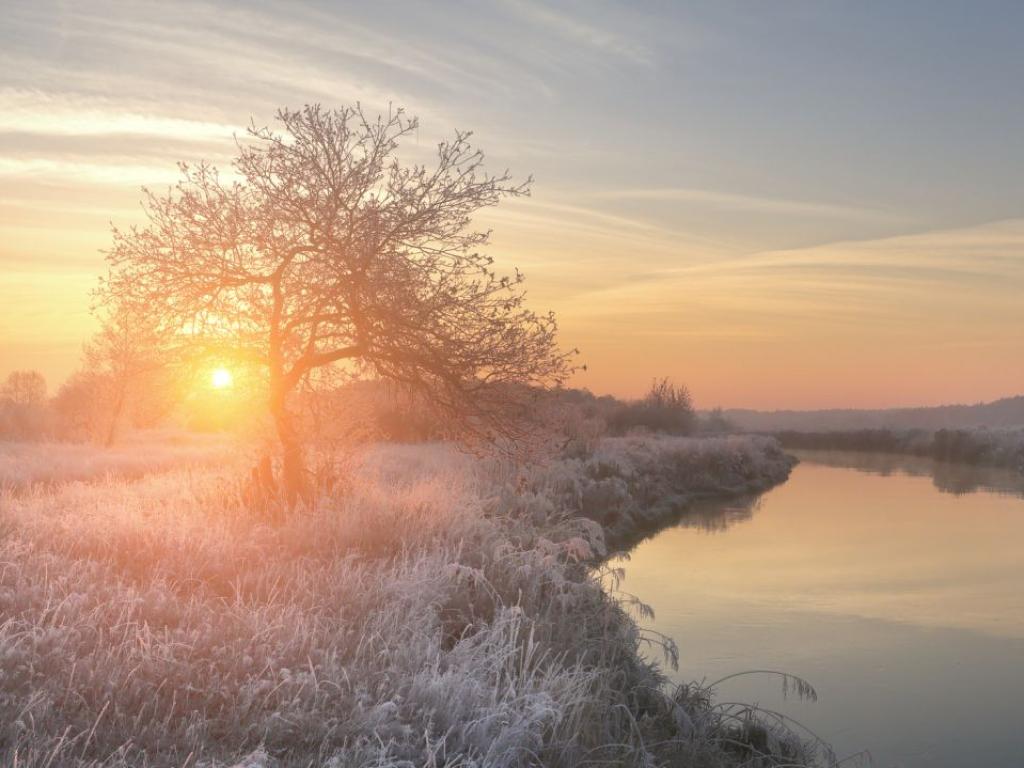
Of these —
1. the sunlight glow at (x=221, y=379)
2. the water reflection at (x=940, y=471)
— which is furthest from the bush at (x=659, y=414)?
the sunlight glow at (x=221, y=379)

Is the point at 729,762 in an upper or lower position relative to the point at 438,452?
lower

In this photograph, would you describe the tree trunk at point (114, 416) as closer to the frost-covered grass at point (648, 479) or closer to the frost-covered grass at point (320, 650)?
the frost-covered grass at point (648, 479)

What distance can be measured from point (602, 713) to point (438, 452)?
1927cm

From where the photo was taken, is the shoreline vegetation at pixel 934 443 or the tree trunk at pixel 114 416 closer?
the tree trunk at pixel 114 416

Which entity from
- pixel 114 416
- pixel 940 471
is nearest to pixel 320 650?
pixel 114 416

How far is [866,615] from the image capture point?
15211 millimetres

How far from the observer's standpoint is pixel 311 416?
47.4 ft

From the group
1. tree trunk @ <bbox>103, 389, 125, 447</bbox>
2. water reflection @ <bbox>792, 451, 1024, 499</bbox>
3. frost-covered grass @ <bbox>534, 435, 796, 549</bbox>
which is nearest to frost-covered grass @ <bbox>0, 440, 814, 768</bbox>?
frost-covered grass @ <bbox>534, 435, 796, 549</bbox>

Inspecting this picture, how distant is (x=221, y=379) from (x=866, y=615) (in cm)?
1142

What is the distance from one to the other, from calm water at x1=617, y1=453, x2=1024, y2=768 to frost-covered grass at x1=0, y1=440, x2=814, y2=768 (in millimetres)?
2051

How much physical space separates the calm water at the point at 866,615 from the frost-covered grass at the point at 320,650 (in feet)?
6.73

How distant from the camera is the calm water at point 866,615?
397 inches

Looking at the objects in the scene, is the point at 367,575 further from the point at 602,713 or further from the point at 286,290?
the point at 286,290

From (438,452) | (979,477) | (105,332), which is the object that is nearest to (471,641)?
(438,452)
